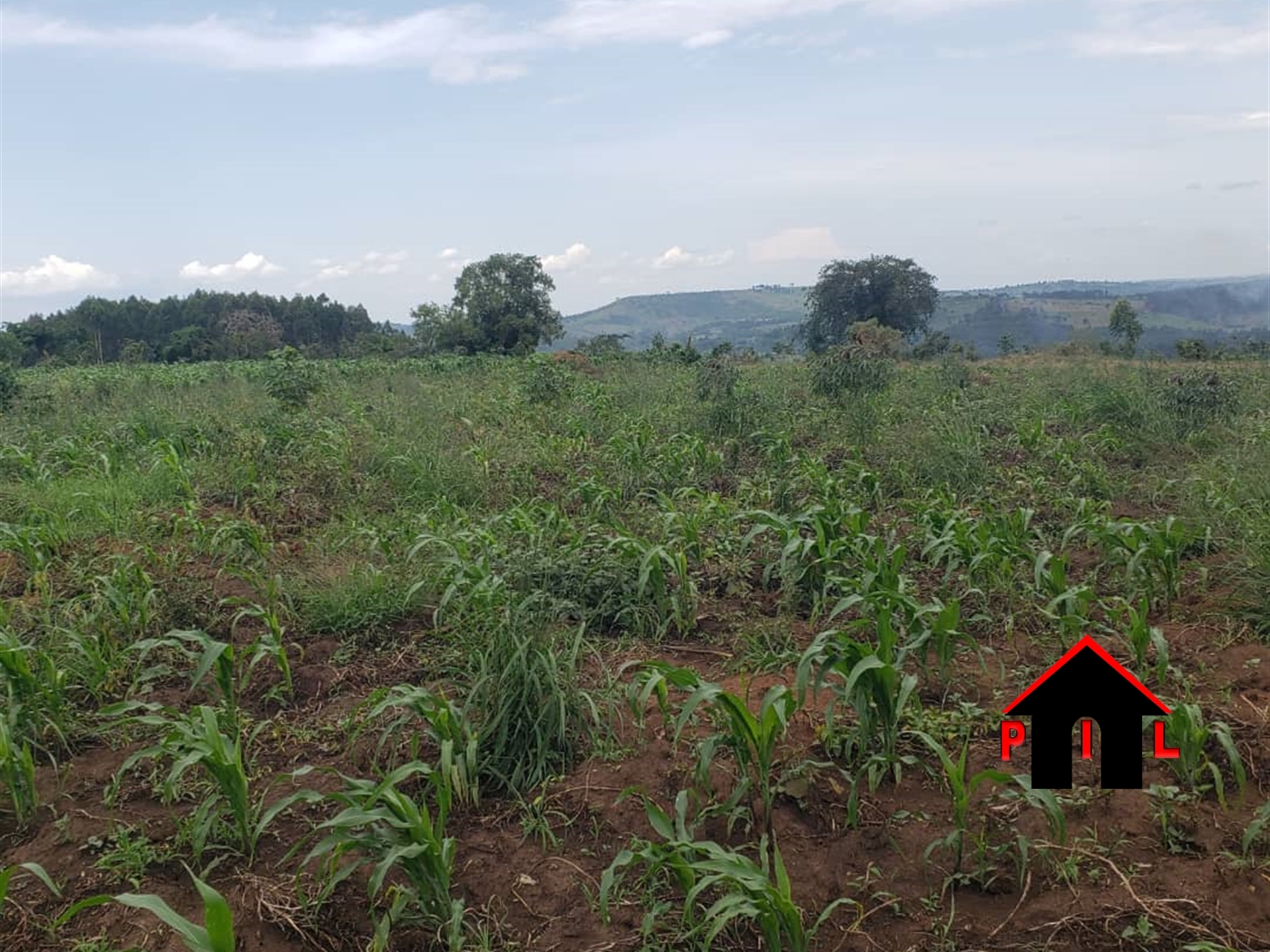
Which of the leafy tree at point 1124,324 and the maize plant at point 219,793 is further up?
the leafy tree at point 1124,324

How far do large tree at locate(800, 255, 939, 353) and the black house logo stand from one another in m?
28.0

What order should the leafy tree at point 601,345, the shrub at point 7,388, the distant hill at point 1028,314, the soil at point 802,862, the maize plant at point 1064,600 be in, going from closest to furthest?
the soil at point 802,862
the maize plant at point 1064,600
the shrub at point 7,388
the leafy tree at point 601,345
the distant hill at point 1028,314

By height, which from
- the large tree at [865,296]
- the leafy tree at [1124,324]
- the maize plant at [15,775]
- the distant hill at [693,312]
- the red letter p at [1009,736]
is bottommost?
the red letter p at [1009,736]

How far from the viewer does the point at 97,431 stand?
7715 millimetres

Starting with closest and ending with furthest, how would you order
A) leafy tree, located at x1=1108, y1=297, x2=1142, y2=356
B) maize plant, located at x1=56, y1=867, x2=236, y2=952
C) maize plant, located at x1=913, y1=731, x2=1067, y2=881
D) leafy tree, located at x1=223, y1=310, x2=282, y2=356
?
maize plant, located at x1=56, y1=867, x2=236, y2=952
maize plant, located at x1=913, y1=731, x2=1067, y2=881
leafy tree, located at x1=1108, y1=297, x2=1142, y2=356
leafy tree, located at x1=223, y1=310, x2=282, y2=356

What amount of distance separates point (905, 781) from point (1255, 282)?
33.1m

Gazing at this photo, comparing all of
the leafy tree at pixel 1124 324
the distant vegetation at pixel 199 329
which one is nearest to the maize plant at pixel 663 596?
the leafy tree at pixel 1124 324

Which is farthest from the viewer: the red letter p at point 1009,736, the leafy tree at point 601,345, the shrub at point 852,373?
the leafy tree at point 601,345

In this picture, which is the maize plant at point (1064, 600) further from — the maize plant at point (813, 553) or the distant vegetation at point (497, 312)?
the distant vegetation at point (497, 312)

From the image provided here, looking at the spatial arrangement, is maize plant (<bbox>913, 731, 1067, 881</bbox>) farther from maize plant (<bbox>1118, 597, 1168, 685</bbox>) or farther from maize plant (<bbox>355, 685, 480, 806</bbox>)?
maize plant (<bbox>355, 685, 480, 806</bbox>)

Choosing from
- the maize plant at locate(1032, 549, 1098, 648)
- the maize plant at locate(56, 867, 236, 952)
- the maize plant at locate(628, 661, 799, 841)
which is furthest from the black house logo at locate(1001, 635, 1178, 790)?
the maize plant at locate(56, 867, 236, 952)

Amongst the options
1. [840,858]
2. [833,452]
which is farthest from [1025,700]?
[833,452]

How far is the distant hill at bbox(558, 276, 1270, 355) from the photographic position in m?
28.6

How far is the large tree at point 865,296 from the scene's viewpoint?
29.9 meters
